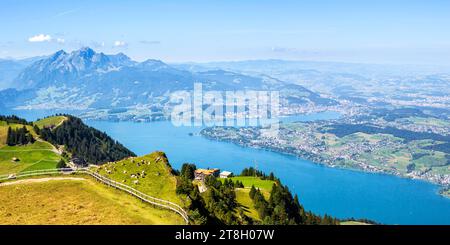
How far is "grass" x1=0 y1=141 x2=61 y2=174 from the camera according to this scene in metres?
92.0

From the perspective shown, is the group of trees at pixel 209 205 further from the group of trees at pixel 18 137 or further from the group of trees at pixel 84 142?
the group of trees at pixel 84 142

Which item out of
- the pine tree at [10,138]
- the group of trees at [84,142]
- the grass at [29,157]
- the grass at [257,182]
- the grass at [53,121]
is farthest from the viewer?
the grass at [53,121]

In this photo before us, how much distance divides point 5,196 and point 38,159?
71.9 m

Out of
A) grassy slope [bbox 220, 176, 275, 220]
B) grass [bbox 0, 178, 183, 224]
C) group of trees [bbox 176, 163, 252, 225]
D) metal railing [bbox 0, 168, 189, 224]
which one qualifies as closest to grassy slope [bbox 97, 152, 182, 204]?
group of trees [bbox 176, 163, 252, 225]

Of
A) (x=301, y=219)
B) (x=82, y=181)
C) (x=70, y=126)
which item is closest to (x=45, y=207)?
(x=82, y=181)

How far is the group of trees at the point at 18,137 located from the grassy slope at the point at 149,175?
77254 mm

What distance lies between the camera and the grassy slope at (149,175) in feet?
126

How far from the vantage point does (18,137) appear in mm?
113625

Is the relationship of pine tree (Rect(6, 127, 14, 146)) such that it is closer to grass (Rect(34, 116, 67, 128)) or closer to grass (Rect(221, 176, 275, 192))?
grass (Rect(34, 116, 67, 128))

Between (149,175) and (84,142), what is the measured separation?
372 ft

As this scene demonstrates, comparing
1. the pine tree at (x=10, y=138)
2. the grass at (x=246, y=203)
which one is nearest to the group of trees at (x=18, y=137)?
the pine tree at (x=10, y=138)

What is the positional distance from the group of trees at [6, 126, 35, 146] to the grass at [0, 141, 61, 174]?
2314 millimetres
